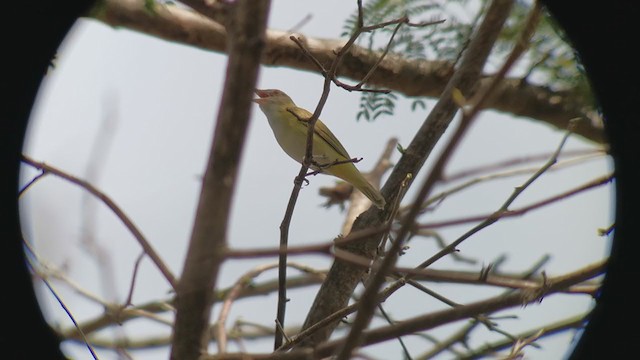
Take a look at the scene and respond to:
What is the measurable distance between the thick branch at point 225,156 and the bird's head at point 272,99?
3877 mm

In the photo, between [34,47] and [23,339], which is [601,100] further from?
[23,339]

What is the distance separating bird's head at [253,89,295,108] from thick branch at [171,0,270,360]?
3.88m

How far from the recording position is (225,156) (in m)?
1.47

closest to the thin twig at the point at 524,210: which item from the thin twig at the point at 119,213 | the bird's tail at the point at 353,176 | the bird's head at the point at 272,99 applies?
the thin twig at the point at 119,213

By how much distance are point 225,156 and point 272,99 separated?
4.08 m

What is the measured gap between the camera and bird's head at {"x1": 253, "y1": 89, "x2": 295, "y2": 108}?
5.46m

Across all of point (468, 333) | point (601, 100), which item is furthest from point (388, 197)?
point (601, 100)

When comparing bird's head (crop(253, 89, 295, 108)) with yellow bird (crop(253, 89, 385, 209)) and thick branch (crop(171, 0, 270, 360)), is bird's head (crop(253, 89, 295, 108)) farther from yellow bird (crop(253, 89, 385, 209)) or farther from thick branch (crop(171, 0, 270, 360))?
thick branch (crop(171, 0, 270, 360))

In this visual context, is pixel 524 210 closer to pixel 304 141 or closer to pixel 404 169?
pixel 404 169

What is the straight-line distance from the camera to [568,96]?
5203mm

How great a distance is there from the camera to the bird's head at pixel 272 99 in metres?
5.46

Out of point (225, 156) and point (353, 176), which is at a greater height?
point (353, 176)

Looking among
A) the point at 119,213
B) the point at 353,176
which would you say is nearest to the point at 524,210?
the point at 119,213

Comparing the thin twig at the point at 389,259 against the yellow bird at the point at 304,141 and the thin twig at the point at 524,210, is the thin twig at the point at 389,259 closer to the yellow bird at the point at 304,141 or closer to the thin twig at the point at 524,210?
the thin twig at the point at 524,210
